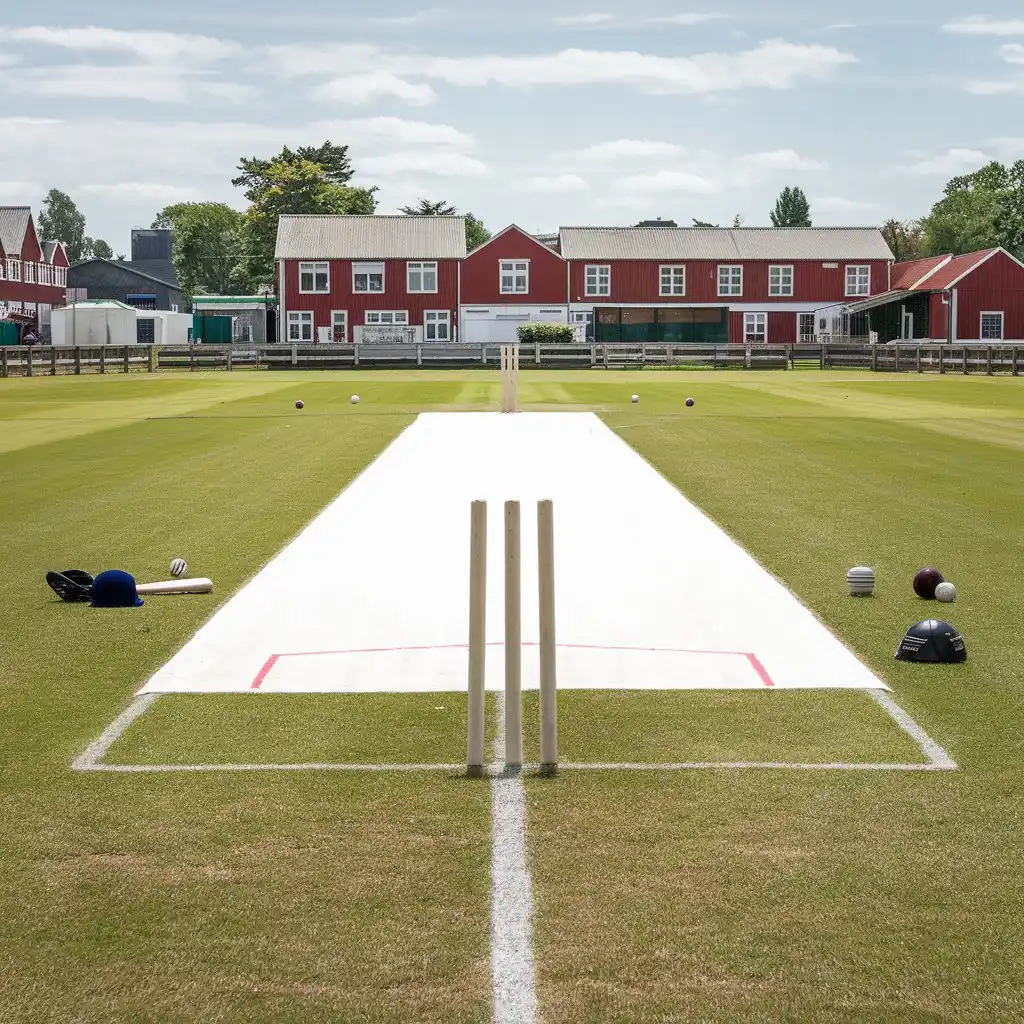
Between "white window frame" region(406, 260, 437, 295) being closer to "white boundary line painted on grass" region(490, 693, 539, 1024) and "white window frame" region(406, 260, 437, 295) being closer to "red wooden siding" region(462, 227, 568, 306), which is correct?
"red wooden siding" region(462, 227, 568, 306)

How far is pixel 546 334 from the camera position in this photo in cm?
7856

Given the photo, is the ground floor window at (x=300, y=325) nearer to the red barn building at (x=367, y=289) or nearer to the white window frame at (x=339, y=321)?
the red barn building at (x=367, y=289)

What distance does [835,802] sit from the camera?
647cm

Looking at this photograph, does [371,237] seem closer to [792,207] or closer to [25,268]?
[25,268]

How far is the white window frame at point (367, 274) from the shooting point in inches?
3465

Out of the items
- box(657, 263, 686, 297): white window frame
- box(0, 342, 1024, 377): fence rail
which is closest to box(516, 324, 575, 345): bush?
box(0, 342, 1024, 377): fence rail

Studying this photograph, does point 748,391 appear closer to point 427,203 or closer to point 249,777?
point 249,777

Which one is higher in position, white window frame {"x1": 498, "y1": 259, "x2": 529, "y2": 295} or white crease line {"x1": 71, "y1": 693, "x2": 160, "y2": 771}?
white window frame {"x1": 498, "y1": 259, "x2": 529, "y2": 295}

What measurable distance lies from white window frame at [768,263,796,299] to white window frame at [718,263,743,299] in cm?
184

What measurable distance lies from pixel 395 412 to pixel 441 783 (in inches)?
1108

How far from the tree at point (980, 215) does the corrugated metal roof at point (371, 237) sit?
51477 mm

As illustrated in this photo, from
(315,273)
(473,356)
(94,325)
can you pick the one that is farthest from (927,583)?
(94,325)

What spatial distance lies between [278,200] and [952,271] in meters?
57.9

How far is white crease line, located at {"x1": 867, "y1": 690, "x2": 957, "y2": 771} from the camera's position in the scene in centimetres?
705
